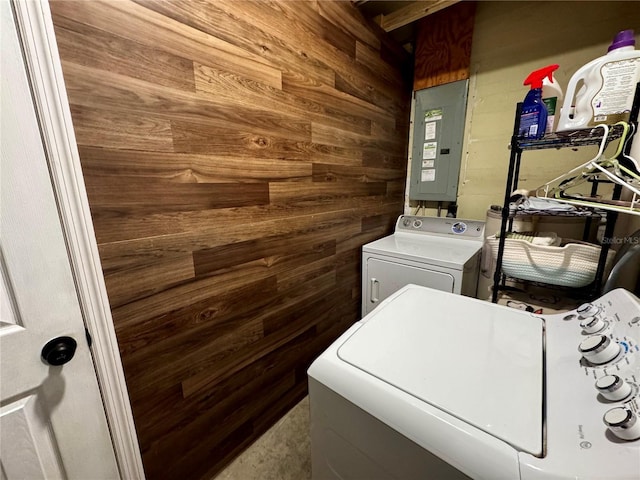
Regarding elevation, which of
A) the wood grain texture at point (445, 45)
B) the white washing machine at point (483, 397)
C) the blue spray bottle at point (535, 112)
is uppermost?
the wood grain texture at point (445, 45)

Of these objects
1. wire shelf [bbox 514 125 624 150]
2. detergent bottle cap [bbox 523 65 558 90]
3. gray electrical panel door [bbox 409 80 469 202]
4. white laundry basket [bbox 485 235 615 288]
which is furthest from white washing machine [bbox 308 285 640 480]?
gray electrical panel door [bbox 409 80 469 202]

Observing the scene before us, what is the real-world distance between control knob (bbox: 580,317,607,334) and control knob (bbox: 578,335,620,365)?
0.10 metres

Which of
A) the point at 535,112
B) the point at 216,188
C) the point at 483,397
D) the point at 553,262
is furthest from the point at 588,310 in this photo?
the point at 216,188

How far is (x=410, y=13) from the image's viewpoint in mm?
1777

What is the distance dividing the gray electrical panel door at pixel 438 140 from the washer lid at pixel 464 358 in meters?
1.39

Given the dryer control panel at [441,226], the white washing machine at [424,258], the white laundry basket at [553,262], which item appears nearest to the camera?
the white laundry basket at [553,262]

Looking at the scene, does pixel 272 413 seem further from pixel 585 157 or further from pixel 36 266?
pixel 585 157

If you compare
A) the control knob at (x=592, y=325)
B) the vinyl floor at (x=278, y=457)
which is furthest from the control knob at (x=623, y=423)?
the vinyl floor at (x=278, y=457)

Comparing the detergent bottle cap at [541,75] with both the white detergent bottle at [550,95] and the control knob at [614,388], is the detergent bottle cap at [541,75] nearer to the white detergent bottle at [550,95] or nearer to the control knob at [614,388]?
the white detergent bottle at [550,95]

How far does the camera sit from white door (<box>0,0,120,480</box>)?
2.15 feet

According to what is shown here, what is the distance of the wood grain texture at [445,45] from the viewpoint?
1.94 metres

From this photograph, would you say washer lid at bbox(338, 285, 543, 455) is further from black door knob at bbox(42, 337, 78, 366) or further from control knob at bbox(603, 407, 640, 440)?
black door knob at bbox(42, 337, 78, 366)

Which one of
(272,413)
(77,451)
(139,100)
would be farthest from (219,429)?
(139,100)

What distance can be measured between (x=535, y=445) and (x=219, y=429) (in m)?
1.34
